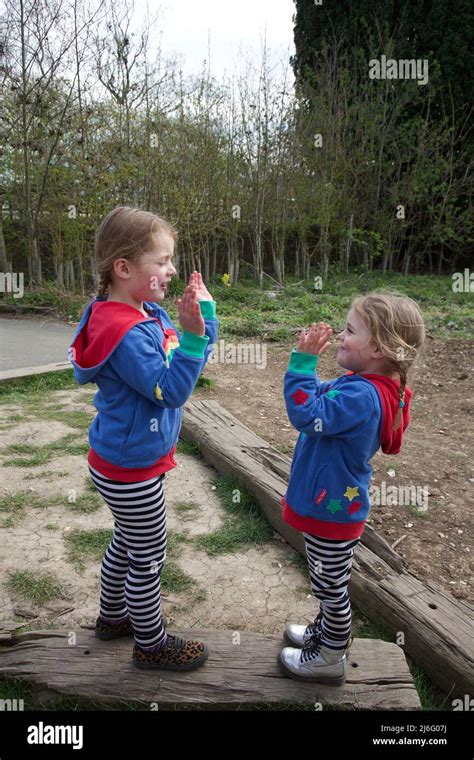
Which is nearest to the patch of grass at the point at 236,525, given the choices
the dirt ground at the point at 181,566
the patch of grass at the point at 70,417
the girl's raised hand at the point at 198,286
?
the dirt ground at the point at 181,566

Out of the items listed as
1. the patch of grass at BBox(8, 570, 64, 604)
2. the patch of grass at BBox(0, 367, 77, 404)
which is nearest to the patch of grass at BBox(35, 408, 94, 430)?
the patch of grass at BBox(0, 367, 77, 404)

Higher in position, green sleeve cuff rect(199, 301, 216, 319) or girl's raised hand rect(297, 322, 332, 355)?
green sleeve cuff rect(199, 301, 216, 319)

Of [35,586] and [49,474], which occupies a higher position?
[49,474]

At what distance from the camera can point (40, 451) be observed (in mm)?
4316

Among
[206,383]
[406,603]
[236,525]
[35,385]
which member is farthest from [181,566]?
[35,385]

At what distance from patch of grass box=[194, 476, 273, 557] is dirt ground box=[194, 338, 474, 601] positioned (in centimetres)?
68

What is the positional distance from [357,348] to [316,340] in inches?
7.0

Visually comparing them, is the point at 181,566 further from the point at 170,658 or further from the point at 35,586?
the point at 170,658

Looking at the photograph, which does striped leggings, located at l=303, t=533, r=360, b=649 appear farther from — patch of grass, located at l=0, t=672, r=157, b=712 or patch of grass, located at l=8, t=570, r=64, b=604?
patch of grass, located at l=8, t=570, r=64, b=604

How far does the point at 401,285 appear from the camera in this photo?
1477 cm

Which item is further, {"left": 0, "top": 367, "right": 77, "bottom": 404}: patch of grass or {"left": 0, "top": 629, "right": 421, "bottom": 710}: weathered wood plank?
{"left": 0, "top": 367, "right": 77, "bottom": 404}: patch of grass

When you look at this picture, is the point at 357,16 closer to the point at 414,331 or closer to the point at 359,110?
the point at 359,110

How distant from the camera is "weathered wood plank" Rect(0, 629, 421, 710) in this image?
1927mm
